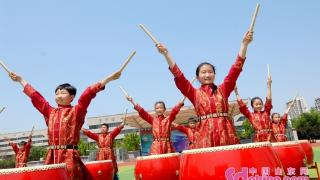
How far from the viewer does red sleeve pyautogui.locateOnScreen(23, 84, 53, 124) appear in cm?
512

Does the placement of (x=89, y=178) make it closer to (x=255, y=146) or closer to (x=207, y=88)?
(x=207, y=88)

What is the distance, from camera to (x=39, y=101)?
5172 millimetres

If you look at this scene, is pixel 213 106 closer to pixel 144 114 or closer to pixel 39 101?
pixel 39 101

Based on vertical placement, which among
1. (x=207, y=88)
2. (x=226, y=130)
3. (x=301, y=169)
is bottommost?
(x=301, y=169)

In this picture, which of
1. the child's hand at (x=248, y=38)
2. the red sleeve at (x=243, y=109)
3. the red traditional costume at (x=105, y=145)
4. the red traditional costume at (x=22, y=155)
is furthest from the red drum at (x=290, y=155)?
the red traditional costume at (x=22, y=155)

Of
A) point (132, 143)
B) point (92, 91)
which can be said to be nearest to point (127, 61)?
point (92, 91)

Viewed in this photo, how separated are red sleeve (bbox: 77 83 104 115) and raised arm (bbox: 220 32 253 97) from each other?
1.55 m

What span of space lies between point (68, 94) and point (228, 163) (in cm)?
276

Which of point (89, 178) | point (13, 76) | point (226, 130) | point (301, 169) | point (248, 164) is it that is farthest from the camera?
point (301, 169)

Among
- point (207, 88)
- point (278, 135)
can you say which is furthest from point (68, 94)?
point (278, 135)

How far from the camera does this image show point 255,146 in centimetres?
296

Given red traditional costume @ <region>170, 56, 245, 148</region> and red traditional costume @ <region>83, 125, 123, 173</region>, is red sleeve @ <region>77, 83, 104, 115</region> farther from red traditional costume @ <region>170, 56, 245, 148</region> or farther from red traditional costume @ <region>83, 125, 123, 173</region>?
red traditional costume @ <region>83, 125, 123, 173</region>

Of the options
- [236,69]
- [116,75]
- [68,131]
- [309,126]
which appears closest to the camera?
[236,69]

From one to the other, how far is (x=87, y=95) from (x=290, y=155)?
3385mm
